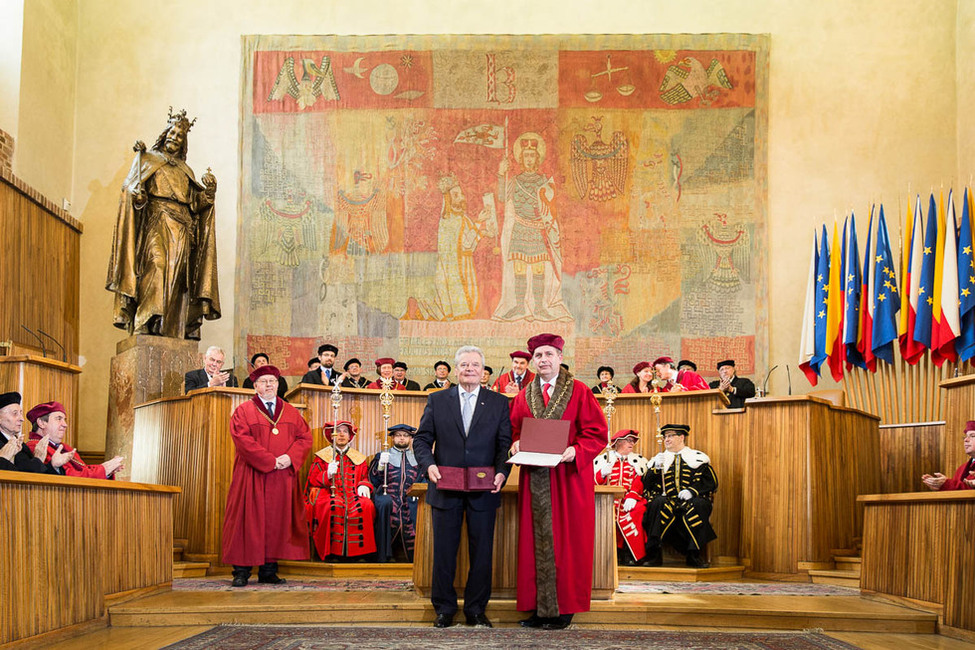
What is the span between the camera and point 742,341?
1249cm

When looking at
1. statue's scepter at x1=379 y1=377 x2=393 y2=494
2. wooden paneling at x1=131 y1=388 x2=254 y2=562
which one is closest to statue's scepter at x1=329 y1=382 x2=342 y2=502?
statue's scepter at x1=379 y1=377 x2=393 y2=494

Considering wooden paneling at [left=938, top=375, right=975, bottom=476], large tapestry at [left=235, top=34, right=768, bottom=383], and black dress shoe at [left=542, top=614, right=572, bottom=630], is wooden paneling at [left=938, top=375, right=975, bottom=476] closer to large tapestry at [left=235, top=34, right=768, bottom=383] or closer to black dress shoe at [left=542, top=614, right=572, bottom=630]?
black dress shoe at [left=542, top=614, right=572, bottom=630]

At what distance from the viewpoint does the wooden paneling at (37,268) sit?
10859 mm

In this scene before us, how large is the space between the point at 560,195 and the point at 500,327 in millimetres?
1861

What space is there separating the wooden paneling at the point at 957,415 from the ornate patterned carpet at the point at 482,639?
2.67 metres

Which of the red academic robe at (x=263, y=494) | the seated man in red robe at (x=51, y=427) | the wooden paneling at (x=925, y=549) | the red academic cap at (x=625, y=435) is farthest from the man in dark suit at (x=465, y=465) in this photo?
the red academic cap at (x=625, y=435)

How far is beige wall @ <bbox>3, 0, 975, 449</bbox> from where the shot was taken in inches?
502

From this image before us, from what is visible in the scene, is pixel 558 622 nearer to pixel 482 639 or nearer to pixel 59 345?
pixel 482 639

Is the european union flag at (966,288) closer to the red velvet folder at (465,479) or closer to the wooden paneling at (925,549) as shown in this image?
the wooden paneling at (925,549)

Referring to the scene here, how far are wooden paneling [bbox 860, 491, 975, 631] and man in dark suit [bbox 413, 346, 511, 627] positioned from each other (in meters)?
2.44

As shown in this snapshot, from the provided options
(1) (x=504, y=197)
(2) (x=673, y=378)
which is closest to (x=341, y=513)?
(2) (x=673, y=378)

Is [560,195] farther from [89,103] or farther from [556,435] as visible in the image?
[556,435]

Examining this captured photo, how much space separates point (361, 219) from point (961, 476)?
8.08 metres

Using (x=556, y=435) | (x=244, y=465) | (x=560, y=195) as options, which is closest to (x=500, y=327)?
(x=560, y=195)
